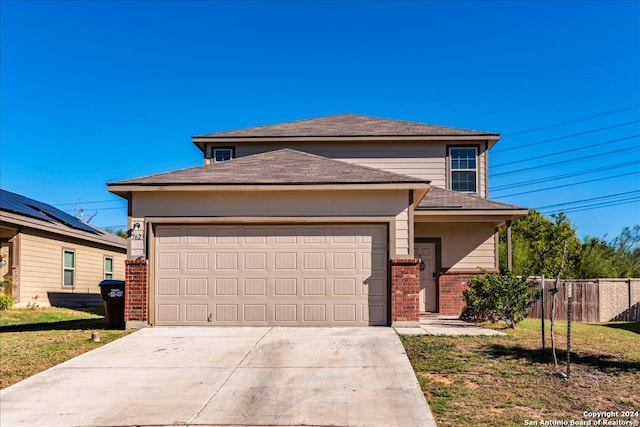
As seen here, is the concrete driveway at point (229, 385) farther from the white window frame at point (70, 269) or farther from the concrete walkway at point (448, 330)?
the white window frame at point (70, 269)

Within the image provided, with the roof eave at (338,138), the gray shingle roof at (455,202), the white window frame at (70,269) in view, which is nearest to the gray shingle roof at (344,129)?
the roof eave at (338,138)

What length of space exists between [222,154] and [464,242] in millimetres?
7869

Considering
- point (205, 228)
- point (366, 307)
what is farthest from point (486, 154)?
point (205, 228)

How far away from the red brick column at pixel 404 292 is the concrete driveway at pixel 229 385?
1.23 m

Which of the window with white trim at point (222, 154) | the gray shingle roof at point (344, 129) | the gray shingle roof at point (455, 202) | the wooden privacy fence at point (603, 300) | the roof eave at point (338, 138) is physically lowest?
the wooden privacy fence at point (603, 300)

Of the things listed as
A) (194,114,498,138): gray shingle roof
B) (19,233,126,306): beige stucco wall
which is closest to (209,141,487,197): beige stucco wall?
(194,114,498,138): gray shingle roof

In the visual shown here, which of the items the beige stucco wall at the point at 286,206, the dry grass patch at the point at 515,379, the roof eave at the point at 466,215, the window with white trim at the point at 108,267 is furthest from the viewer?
the window with white trim at the point at 108,267

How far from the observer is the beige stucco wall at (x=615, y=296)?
19.9 meters

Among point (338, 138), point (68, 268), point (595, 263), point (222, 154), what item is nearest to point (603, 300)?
point (595, 263)

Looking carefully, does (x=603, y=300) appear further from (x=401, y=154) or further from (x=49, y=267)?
(x=49, y=267)

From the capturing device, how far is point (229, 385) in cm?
832

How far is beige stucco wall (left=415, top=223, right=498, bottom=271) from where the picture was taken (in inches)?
685

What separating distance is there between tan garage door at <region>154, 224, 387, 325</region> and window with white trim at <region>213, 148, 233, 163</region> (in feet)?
20.8

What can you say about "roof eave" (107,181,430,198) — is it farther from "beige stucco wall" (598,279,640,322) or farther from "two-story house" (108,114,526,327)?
"beige stucco wall" (598,279,640,322)
